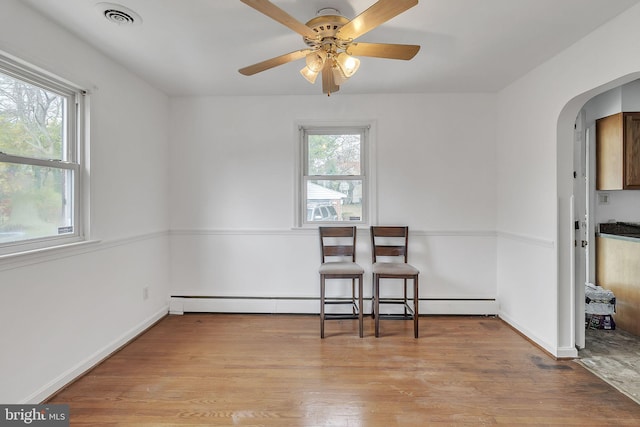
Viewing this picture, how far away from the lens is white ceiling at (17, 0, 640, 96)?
177 centimetres

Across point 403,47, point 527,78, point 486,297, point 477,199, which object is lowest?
point 486,297

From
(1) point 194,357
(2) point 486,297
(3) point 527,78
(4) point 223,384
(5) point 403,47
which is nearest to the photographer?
(5) point 403,47

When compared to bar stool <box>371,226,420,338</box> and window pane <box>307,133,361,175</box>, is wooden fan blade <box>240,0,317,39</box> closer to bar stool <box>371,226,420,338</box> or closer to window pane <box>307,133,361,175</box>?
window pane <box>307,133,361,175</box>

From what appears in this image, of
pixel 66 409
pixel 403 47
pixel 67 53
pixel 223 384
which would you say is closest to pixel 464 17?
pixel 403 47

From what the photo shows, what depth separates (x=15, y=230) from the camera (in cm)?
178

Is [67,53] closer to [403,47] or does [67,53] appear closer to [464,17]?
[403,47]

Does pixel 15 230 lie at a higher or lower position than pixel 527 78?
lower

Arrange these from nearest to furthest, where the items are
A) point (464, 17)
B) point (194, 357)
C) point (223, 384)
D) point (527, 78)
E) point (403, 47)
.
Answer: point (403, 47) < point (464, 17) < point (223, 384) < point (194, 357) < point (527, 78)

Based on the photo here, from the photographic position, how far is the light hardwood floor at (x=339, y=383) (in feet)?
5.65

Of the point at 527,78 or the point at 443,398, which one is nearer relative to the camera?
the point at 443,398

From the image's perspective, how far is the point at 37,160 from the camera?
188cm

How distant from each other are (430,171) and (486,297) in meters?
1.41

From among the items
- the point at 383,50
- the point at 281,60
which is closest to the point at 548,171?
the point at 383,50

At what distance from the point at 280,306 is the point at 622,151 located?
3525mm
